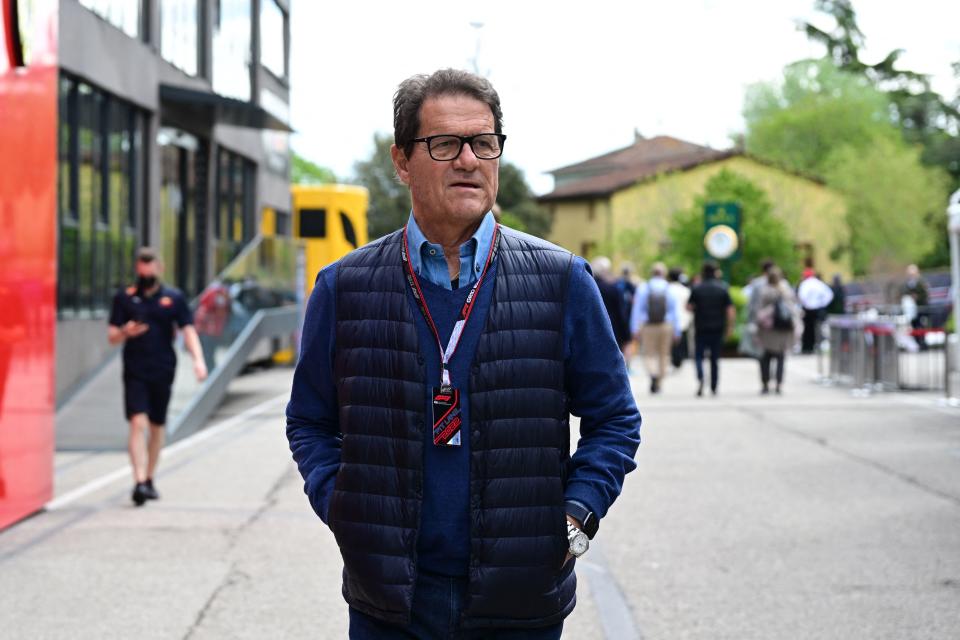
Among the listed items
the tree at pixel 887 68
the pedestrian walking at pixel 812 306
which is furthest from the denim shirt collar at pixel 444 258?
the tree at pixel 887 68

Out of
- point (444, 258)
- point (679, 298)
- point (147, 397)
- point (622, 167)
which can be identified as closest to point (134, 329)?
point (147, 397)

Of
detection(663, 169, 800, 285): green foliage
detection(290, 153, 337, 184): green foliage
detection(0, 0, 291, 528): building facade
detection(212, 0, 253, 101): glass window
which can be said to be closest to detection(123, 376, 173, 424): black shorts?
detection(0, 0, 291, 528): building facade

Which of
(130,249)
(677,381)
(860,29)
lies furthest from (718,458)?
(860,29)

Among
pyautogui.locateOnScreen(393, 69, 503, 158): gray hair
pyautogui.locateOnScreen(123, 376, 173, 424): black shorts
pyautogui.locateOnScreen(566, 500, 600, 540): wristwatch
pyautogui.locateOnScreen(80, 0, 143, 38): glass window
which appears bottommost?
pyautogui.locateOnScreen(123, 376, 173, 424): black shorts

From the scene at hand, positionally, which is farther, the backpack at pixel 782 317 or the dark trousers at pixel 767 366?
the dark trousers at pixel 767 366

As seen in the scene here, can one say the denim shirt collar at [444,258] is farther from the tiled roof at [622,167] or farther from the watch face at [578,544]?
the tiled roof at [622,167]

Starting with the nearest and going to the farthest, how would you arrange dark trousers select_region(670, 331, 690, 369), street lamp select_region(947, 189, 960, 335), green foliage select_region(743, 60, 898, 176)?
street lamp select_region(947, 189, 960, 335), dark trousers select_region(670, 331, 690, 369), green foliage select_region(743, 60, 898, 176)

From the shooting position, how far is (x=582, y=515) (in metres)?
2.90

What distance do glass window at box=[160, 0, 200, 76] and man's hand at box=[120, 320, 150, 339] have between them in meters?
15.0

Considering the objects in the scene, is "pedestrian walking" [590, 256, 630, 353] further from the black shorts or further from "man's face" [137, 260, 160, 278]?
the black shorts

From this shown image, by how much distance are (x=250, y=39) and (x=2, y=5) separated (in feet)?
82.2

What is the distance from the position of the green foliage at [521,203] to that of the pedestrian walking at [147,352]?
64.3 metres

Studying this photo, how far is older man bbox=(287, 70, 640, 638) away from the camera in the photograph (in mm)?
2842

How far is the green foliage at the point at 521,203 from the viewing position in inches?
2948
